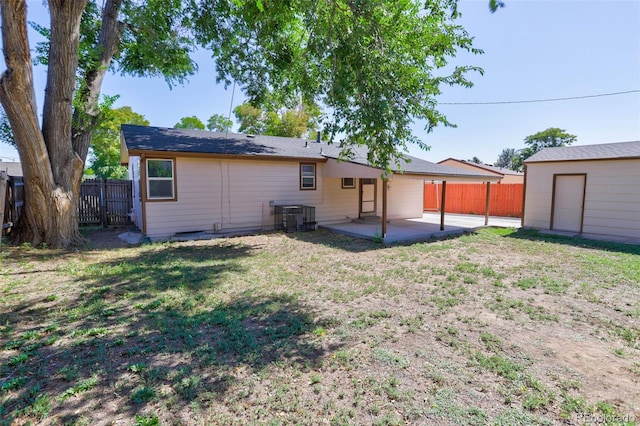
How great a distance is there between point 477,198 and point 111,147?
25.3 metres

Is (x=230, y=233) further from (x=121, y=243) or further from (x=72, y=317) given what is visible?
(x=72, y=317)

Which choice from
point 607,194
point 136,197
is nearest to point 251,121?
point 136,197

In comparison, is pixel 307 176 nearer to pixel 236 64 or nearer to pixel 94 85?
pixel 236 64

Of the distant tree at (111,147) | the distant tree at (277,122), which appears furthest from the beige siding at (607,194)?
the distant tree at (111,147)

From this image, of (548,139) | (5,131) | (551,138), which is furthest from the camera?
(548,139)

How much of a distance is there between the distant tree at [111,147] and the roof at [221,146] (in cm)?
1391

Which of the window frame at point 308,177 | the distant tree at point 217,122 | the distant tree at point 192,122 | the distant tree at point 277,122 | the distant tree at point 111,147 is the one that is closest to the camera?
the window frame at point 308,177

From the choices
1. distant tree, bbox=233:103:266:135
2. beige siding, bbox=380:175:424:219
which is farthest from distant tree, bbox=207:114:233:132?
beige siding, bbox=380:175:424:219

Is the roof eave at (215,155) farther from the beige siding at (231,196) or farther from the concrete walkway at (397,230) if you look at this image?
the concrete walkway at (397,230)

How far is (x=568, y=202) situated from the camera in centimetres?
1135

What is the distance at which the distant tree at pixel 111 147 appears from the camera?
22578 mm

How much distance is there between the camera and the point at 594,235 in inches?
414

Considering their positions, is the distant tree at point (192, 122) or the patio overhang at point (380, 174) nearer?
the patio overhang at point (380, 174)

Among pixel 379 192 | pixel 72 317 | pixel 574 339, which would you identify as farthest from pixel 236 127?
pixel 574 339
